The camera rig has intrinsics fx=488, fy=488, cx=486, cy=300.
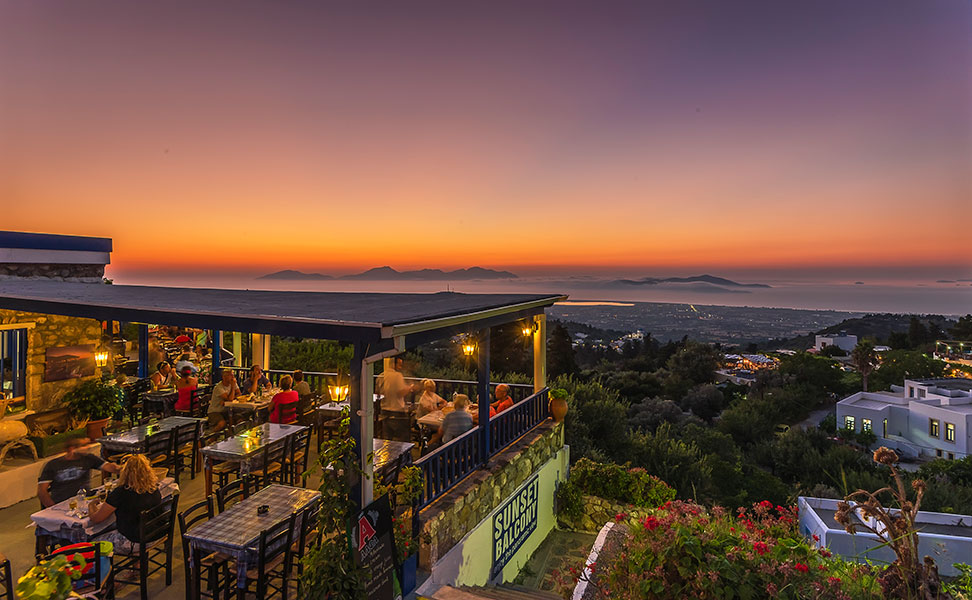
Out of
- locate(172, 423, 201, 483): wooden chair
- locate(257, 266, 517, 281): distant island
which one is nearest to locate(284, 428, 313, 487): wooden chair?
locate(172, 423, 201, 483): wooden chair

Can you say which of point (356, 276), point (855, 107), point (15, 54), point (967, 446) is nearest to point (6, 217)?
point (15, 54)

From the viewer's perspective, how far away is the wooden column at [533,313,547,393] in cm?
827

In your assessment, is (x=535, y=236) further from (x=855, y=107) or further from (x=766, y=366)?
(x=766, y=366)

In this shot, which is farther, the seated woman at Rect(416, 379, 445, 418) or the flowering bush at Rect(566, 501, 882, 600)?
the seated woman at Rect(416, 379, 445, 418)

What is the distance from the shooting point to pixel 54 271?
9.59 meters

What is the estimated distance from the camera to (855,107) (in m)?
22.6

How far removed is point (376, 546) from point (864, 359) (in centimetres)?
7559

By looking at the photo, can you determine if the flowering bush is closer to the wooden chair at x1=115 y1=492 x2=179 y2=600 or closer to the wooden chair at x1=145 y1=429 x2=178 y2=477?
the wooden chair at x1=115 y1=492 x2=179 y2=600

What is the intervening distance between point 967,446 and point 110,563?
6428 cm

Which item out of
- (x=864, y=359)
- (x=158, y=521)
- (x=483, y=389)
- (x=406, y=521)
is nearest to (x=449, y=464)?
(x=483, y=389)

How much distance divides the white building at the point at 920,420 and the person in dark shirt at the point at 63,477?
5677 cm

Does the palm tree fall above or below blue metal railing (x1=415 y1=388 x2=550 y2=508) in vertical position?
below

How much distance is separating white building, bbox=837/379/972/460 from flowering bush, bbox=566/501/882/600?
5362cm

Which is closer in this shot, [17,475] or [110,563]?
[110,563]
